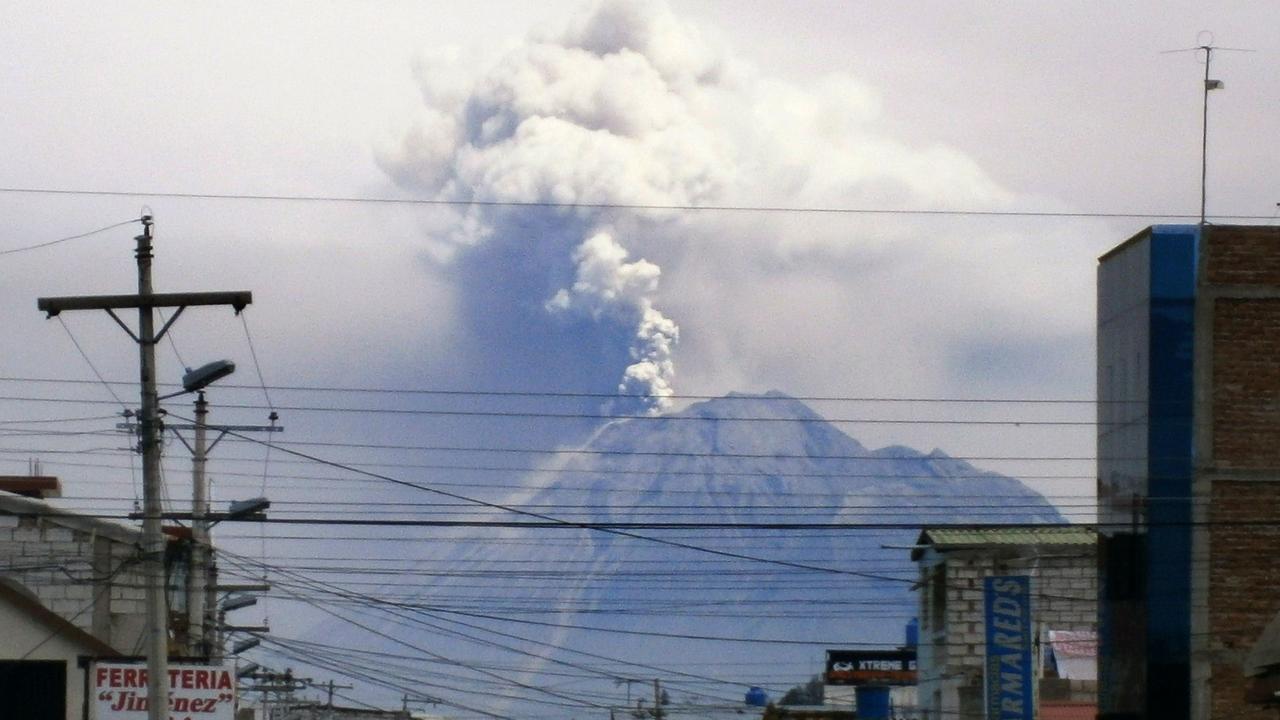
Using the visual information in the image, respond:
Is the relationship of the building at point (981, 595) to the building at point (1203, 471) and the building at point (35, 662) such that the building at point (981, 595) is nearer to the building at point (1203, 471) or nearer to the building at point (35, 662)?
the building at point (1203, 471)

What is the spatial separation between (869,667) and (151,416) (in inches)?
1593

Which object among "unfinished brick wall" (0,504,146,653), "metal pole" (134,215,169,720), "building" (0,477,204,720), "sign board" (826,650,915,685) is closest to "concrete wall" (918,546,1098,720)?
"sign board" (826,650,915,685)

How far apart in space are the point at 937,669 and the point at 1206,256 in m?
23.7

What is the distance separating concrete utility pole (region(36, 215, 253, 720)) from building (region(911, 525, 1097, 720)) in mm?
23645

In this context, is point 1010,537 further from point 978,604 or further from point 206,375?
point 206,375

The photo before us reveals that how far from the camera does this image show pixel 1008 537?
177 ft

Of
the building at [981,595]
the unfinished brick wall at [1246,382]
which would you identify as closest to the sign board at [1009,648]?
the unfinished brick wall at [1246,382]

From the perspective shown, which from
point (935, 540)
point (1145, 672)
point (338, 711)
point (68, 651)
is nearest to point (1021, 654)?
point (1145, 672)

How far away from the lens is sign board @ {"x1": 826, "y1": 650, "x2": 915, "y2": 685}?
63.7 meters

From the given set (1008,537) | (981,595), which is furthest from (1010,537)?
(981,595)

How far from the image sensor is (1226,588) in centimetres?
3234

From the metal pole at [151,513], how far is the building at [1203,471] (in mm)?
15805

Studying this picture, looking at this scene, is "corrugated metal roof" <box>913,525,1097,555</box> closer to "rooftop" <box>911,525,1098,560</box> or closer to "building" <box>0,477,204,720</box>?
"rooftop" <box>911,525,1098,560</box>

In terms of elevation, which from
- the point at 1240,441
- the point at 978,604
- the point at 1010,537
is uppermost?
the point at 1240,441
